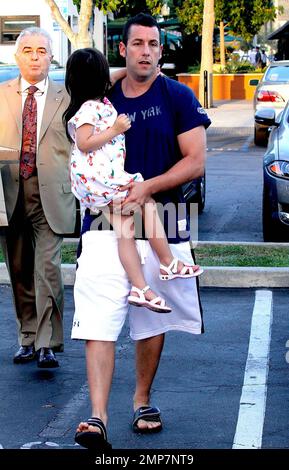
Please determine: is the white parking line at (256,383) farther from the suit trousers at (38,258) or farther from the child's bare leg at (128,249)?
the suit trousers at (38,258)

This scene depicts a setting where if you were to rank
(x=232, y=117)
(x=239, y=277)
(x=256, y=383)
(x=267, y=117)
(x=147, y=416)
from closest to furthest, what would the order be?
1. (x=147, y=416)
2. (x=256, y=383)
3. (x=239, y=277)
4. (x=267, y=117)
5. (x=232, y=117)

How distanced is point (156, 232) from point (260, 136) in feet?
65.0

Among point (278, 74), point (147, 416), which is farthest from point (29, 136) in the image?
point (278, 74)

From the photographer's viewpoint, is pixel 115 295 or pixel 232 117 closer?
pixel 115 295

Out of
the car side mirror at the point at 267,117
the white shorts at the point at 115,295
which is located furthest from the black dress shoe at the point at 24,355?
the car side mirror at the point at 267,117

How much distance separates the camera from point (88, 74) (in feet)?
18.3

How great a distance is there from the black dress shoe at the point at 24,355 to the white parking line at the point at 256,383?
1.37 meters

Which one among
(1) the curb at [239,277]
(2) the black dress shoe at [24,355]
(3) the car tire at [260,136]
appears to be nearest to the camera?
(2) the black dress shoe at [24,355]

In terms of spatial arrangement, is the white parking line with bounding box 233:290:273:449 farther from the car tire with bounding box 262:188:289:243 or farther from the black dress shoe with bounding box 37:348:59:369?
the car tire with bounding box 262:188:289:243

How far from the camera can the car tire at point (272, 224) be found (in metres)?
11.8

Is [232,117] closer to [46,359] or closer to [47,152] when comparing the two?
[47,152]
